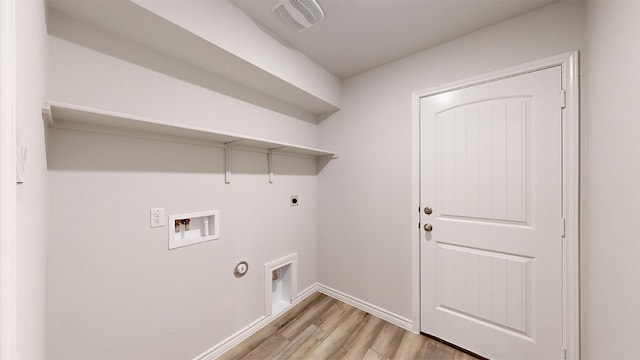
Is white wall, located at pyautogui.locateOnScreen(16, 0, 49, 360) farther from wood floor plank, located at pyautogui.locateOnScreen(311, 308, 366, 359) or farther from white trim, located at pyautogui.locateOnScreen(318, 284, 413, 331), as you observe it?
white trim, located at pyautogui.locateOnScreen(318, 284, 413, 331)

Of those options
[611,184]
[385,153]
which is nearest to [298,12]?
[385,153]

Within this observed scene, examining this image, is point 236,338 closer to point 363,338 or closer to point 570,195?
point 363,338

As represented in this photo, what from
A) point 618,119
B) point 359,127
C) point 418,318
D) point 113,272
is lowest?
point 418,318

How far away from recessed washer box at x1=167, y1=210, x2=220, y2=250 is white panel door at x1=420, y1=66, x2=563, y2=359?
1.65 m

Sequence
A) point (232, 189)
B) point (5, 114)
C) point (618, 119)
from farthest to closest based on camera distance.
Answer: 1. point (232, 189)
2. point (618, 119)
3. point (5, 114)

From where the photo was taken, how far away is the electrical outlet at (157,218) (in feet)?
4.45

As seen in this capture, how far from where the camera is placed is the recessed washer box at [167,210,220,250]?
145 cm

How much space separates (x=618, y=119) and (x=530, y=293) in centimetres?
113

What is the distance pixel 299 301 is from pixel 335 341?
62 cm

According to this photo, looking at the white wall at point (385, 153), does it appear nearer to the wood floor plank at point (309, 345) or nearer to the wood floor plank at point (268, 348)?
the wood floor plank at point (309, 345)

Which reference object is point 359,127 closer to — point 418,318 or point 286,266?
point 286,266

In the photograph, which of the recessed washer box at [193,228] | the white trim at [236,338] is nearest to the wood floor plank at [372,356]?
the white trim at [236,338]

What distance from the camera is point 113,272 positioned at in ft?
4.03

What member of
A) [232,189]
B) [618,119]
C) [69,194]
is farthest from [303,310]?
[618,119]
